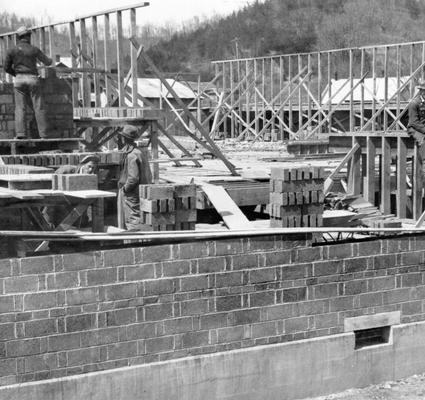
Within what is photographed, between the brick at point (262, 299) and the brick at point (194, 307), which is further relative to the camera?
the brick at point (262, 299)

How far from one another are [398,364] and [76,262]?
3.88 metres

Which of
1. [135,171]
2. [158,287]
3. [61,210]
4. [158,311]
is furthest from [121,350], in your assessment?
[61,210]

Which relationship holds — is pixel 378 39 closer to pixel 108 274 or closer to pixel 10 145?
pixel 10 145

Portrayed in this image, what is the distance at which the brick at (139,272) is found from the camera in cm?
716

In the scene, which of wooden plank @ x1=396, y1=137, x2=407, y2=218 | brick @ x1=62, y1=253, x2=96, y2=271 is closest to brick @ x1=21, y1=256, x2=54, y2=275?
brick @ x1=62, y1=253, x2=96, y2=271

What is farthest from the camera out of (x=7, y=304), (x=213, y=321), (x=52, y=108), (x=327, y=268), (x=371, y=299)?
(x=52, y=108)

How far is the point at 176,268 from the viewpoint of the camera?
7402 mm

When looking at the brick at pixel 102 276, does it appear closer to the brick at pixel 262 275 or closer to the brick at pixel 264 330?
the brick at pixel 262 275

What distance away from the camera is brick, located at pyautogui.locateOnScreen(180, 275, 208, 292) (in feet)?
24.5

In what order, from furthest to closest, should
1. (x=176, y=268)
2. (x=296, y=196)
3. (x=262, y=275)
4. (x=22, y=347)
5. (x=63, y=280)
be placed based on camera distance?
(x=296, y=196) → (x=262, y=275) → (x=176, y=268) → (x=63, y=280) → (x=22, y=347)

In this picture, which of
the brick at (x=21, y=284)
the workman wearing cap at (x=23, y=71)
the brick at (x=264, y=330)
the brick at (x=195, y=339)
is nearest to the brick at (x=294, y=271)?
the brick at (x=264, y=330)

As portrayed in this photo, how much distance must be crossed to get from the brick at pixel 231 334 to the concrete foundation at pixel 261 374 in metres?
0.12

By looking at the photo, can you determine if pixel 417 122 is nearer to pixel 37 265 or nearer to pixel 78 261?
pixel 78 261

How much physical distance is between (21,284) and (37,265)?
20 cm
